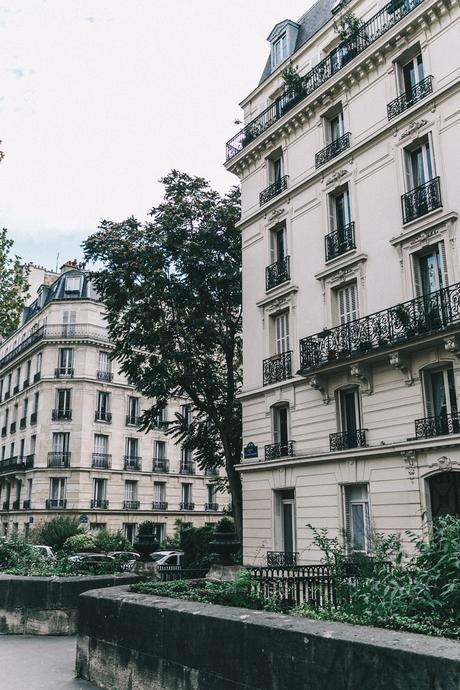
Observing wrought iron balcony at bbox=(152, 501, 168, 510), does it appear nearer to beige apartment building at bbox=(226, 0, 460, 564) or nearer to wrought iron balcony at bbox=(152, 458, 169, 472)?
wrought iron balcony at bbox=(152, 458, 169, 472)

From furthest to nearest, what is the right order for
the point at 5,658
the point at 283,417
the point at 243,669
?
the point at 283,417, the point at 5,658, the point at 243,669

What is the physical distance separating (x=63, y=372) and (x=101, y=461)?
6.98 m

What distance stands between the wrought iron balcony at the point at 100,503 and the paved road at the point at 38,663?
3263cm

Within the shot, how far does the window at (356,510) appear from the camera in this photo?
56.7ft

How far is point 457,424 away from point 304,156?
11268 millimetres

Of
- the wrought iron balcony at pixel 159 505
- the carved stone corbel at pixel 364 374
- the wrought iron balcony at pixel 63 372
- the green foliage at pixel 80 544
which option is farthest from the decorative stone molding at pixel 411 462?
the wrought iron balcony at pixel 63 372

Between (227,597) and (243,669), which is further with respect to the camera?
(227,597)

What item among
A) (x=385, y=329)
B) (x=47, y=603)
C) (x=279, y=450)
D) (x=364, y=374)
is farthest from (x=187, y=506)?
(x=47, y=603)

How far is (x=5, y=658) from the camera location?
9.31m

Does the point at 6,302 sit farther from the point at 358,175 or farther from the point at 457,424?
the point at 457,424

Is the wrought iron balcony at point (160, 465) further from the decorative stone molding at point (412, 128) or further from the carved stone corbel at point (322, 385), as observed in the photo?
the decorative stone molding at point (412, 128)

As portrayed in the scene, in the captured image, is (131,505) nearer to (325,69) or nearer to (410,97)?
(325,69)

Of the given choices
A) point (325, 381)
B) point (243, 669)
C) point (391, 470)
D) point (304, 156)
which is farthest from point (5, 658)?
point (304, 156)

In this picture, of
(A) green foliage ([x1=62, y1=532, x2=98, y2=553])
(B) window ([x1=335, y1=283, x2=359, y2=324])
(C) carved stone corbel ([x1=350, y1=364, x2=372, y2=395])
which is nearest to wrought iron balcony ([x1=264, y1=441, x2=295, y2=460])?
(C) carved stone corbel ([x1=350, y1=364, x2=372, y2=395])
